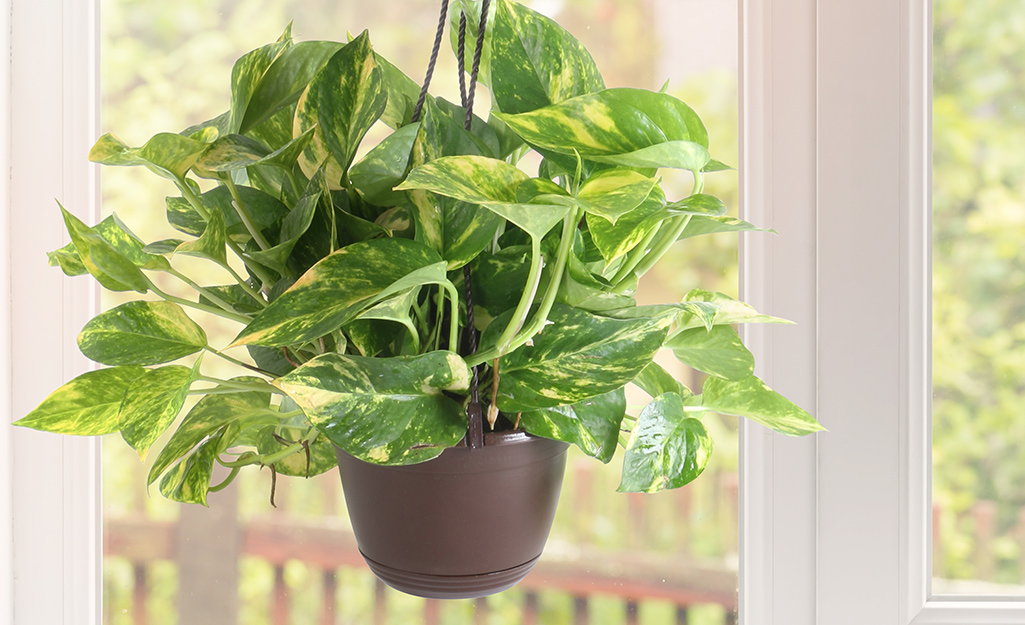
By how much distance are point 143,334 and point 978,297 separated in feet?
3.46

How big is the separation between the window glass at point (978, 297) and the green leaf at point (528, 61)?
2.59 ft

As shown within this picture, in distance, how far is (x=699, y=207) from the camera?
0.36m

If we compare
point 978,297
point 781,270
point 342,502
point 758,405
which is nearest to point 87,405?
point 758,405

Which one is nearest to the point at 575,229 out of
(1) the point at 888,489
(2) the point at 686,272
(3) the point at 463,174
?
(3) the point at 463,174

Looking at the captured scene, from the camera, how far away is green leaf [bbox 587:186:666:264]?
0.36 meters

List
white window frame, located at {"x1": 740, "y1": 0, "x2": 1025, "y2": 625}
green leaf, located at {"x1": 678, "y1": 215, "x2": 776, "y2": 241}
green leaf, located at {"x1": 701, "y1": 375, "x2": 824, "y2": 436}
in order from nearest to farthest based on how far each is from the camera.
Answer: green leaf, located at {"x1": 678, "y1": 215, "x2": 776, "y2": 241} → green leaf, located at {"x1": 701, "y1": 375, "x2": 824, "y2": 436} → white window frame, located at {"x1": 740, "y1": 0, "x2": 1025, "y2": 625}

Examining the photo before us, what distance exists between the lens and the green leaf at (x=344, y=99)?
0.40 meters

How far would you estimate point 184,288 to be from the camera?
103cm

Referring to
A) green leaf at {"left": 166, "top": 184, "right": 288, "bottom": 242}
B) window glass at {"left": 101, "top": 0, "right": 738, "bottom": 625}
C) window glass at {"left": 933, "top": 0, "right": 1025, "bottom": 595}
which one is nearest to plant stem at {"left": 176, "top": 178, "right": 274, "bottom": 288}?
green leaf at {"left": 166, "top": 184, "right": 288, "bottom": 242}

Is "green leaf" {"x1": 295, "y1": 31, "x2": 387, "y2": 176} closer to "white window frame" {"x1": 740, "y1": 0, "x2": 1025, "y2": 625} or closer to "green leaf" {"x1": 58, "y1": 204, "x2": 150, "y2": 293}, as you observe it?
"green leaf" {"x1": 58, "y1": 204, "x2": 150, "y2": 293}

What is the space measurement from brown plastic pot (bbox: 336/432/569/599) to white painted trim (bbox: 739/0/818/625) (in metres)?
0.60

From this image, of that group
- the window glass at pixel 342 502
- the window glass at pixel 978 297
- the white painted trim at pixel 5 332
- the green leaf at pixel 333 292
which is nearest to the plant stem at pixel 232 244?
the green leaf at pixel 333 292

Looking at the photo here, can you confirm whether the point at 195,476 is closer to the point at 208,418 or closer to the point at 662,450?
the point at 208,418

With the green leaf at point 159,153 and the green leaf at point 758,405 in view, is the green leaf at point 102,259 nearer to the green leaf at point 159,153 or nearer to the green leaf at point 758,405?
the green leaf at point 159,153
